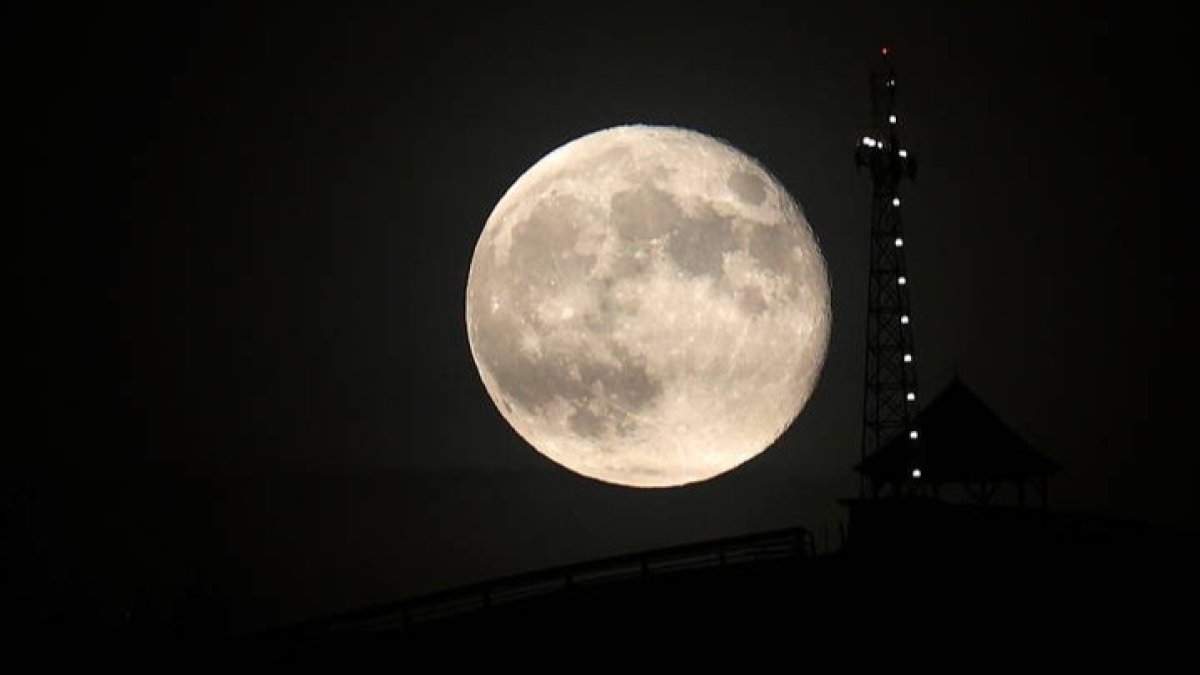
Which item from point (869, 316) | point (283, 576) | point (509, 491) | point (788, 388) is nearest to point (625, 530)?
point (509, 491)

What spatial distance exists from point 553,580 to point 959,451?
60.0 ft

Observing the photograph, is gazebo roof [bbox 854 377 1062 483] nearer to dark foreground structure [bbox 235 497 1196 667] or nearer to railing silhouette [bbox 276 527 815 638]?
railing silhouette [bbox 276 527 815 638]

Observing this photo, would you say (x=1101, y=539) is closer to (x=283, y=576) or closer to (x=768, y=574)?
(x=768, y=574)

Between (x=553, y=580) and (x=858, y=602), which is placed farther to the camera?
(x=553, y=580)

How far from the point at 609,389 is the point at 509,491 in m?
131

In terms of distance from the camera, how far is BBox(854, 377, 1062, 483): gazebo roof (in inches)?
1521

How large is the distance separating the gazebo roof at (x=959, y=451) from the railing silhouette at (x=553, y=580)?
426 inches

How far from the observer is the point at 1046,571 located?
23.5 metres

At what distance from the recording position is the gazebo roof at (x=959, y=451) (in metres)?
38.6

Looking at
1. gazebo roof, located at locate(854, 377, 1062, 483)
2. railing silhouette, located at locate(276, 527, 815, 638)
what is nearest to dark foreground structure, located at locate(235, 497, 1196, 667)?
railing silhouette, located at locate(276, 527, 815, 638)

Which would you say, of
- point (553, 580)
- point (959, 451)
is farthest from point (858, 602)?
point (959, 451)

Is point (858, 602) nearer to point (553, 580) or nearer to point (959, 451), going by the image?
point (553, 580)

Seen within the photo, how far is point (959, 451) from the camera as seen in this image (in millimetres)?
38906

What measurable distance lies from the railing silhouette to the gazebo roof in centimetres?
1081
